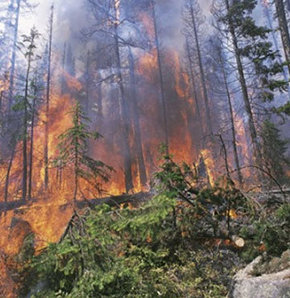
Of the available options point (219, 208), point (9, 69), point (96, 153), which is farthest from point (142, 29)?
point (219, 208)

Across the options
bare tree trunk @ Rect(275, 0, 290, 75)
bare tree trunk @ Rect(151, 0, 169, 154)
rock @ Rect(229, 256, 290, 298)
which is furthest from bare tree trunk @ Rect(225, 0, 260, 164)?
bare tree trunk @ Rect(151, 0, 169, 154)

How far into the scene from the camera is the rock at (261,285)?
11.8ft

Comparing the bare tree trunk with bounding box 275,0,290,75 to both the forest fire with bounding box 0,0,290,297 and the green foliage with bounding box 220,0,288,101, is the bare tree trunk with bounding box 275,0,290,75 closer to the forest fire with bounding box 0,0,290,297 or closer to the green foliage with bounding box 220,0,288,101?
the green foliage with bounding box 220,0,288,101

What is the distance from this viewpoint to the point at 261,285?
3.91m

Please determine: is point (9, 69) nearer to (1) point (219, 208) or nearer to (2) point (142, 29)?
(2) point (142, 29)

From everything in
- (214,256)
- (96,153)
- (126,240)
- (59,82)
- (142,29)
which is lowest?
(214,256)

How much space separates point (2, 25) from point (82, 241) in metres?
35.2

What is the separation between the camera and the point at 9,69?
28.7m

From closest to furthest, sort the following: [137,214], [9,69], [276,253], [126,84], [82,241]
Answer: [82,241], [137,214], [276,253], [126,84], [9,69]

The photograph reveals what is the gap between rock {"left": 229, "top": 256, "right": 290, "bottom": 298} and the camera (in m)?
3.60

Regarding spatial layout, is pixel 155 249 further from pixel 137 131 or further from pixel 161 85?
pixel 161 85

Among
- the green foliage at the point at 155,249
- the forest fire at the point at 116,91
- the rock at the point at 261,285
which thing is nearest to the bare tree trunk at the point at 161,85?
the forest fire at the point at 116,91

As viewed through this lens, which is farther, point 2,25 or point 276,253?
point 2,25

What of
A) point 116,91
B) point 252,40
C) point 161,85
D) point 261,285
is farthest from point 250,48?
point 116,91
